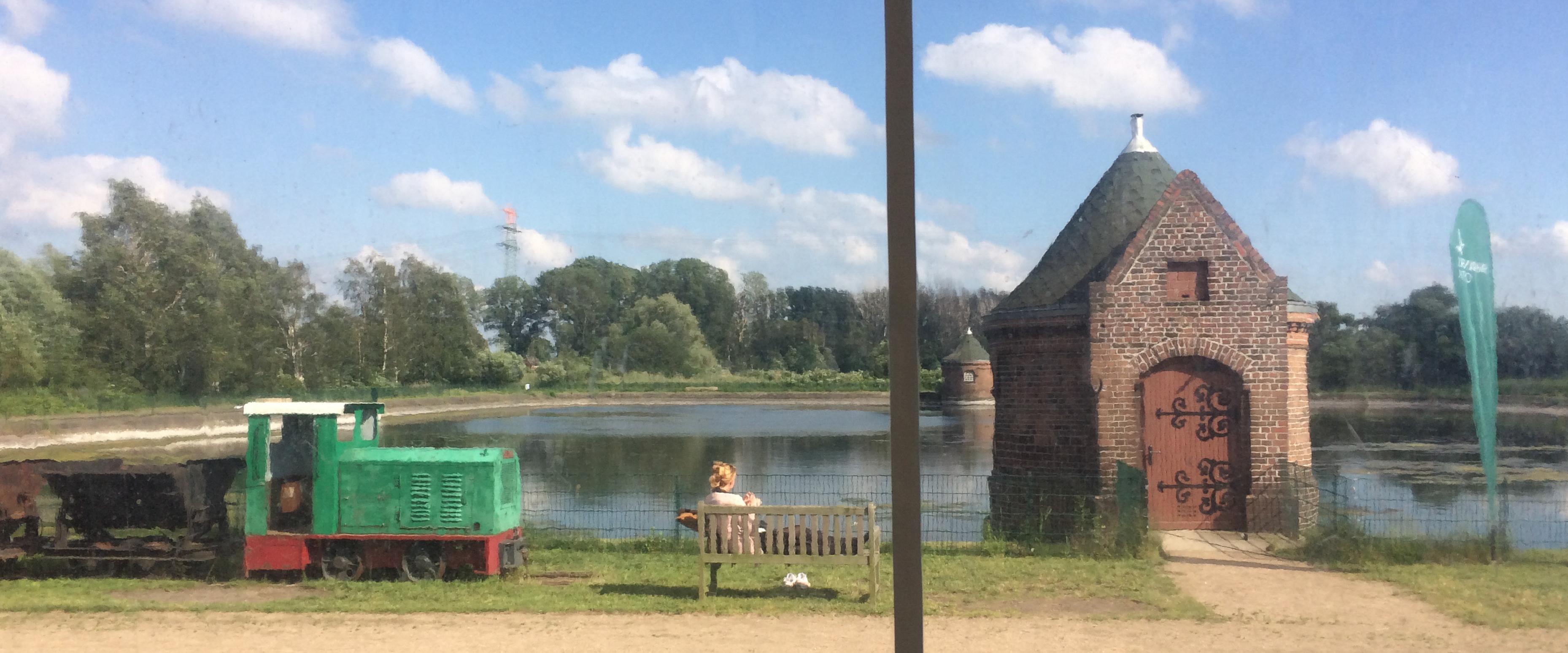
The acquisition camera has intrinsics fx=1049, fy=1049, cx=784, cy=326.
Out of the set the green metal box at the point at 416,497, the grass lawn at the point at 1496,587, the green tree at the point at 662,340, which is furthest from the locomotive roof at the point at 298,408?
the grass lawn at the point at 1496,587

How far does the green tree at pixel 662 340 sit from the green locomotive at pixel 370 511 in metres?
3.55

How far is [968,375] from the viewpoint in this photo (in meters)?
12.4

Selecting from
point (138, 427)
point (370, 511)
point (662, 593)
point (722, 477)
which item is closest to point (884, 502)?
point (722, 477)

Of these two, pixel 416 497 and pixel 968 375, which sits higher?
pixel 968 375

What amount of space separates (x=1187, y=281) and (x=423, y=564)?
786cm

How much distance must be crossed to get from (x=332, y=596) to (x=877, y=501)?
531 centimetres

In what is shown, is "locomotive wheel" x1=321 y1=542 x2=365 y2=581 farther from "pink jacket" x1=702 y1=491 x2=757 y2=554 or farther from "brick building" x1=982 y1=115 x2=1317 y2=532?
"brick building" x1=982 y1=115 x2=1317 y2=532

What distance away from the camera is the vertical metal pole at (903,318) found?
3199 millimetres

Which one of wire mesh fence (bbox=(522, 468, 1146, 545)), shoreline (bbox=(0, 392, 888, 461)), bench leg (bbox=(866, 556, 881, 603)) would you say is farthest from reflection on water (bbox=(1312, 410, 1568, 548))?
shoreline (bbox=(0, 392, 888, 461))

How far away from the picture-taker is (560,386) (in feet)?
39.4

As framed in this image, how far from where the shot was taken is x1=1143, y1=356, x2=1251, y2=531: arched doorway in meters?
10.8

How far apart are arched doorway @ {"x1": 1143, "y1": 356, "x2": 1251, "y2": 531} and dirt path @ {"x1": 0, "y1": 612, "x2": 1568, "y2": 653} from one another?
127 inches

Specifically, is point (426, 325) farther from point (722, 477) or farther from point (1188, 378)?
point (1188, 378)

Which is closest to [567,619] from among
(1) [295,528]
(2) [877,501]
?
(1) [295,528]
